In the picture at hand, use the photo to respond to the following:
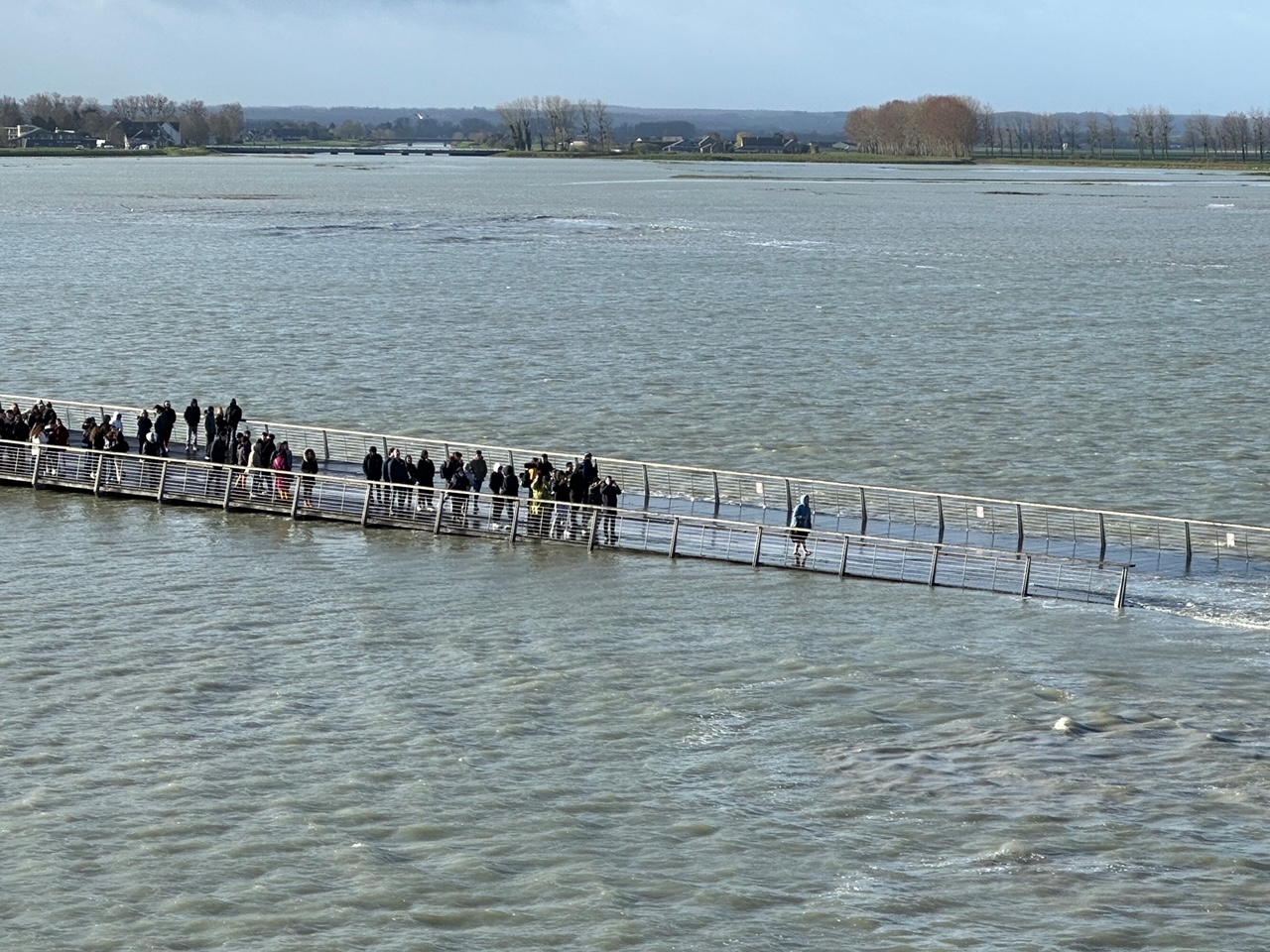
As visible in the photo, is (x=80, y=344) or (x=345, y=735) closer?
(x=345, y=735)

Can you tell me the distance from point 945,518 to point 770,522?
379 centimetres

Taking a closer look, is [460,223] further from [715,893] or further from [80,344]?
[715,893]

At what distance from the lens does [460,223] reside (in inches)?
5768

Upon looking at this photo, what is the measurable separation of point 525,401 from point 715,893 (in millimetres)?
35995

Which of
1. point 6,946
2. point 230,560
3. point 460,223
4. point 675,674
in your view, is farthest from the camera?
point 460,223

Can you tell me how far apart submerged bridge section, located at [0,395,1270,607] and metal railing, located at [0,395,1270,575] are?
0.18 feet

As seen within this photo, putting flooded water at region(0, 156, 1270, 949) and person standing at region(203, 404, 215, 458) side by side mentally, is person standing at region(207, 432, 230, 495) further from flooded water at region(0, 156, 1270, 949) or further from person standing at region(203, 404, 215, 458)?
flooded water at region(0, 156, 1270, 949)

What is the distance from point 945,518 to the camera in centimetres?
3800

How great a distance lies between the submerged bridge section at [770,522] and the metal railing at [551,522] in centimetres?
4

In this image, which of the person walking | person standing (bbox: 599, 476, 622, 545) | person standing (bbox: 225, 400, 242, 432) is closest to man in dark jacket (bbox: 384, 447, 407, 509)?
person standing (bbox: 599, 476, 622, 545)

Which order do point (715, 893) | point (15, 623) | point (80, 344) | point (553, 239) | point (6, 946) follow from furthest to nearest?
point (553, 239), point (80, 344), point (15, 623), point (715, 893), point (6, 946)

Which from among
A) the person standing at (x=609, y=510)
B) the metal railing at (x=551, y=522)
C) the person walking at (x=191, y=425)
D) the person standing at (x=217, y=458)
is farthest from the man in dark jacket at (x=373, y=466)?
the person walking at (x=191, y=425)

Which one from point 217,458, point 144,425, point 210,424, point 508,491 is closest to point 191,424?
point 144,425

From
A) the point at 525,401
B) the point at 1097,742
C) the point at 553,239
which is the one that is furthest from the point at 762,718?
the point at 553,239
